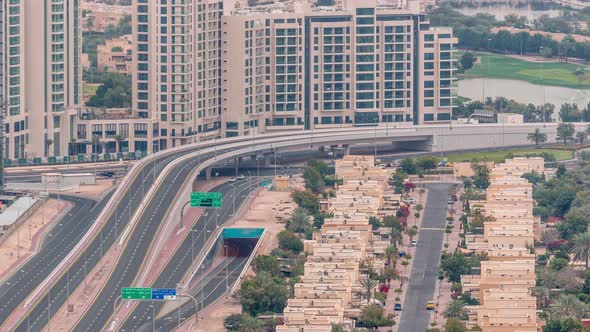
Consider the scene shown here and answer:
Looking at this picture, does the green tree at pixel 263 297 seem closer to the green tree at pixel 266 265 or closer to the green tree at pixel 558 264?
the green tree at pixel 266 265

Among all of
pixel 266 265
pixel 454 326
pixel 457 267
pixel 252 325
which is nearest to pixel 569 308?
pixel 454 326

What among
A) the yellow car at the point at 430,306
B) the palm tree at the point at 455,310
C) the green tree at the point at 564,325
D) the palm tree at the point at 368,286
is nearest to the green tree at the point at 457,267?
the palm tree at the point at 368,286

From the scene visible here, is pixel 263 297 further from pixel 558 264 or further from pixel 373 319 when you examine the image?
pixel 558 264

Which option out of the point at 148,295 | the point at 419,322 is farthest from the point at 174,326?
the point at 419,322

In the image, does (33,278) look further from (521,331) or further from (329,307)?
(521,331)

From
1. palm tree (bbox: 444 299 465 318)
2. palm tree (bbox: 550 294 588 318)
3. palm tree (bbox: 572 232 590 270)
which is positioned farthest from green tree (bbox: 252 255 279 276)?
palm tree (bbox: 550 294 588 318)

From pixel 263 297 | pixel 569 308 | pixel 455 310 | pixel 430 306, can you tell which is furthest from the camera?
pixel 430 306

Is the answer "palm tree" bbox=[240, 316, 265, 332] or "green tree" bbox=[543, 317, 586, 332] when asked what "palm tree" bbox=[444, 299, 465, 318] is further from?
"palm tree" bbox=[240, 316, 265, 332]
